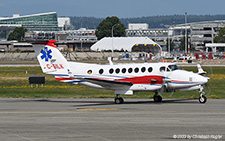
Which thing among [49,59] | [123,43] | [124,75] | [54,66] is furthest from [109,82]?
[123,43]

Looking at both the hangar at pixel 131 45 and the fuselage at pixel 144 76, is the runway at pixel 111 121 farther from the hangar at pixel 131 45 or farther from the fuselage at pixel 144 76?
the hangar at pixel 131 45

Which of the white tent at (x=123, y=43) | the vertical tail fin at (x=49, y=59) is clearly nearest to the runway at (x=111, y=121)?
the vertical tail fin at (x=49, y=59)

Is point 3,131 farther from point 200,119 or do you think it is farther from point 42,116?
point 200,119

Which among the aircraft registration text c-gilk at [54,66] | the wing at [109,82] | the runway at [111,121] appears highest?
the aircraft registration text c-gilk at [54,66]

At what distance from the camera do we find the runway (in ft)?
55.1

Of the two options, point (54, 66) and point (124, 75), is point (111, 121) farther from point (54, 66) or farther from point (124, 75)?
point (54, 66)

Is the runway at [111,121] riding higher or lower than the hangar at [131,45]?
lower

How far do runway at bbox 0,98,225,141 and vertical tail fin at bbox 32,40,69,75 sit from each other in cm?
349

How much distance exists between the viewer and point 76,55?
127562 millimetres

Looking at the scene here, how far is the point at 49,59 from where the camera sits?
31172 mm

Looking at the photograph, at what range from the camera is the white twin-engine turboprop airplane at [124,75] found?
28.2m

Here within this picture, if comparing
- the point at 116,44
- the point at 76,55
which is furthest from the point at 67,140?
the point at 116,44

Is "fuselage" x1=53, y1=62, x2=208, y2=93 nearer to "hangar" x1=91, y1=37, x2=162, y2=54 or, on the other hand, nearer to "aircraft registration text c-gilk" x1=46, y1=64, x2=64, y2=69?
"aircraft registration text c-gilk" x1=46, y1=64, x2=64, y2=69

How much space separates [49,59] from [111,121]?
11.8 m
